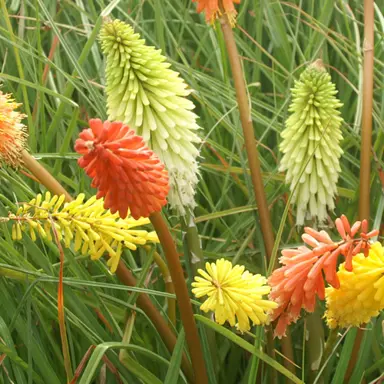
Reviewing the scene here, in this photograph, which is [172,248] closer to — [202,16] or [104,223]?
[104,223]

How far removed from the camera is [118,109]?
5.92ft

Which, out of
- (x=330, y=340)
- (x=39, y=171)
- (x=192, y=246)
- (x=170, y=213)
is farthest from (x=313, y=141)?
(x=170, y=213)

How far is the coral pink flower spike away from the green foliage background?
0.32m

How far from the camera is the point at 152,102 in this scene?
1771 mm

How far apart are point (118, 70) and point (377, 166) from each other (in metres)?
0.85

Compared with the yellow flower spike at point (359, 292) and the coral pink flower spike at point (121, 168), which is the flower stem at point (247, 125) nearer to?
the yellow flower spike at point (359, 292)

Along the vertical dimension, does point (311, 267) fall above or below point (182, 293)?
above

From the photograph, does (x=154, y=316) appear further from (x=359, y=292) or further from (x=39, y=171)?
(x=359, y=292)

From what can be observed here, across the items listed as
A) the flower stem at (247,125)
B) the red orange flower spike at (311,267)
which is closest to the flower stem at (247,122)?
the flower stem at (247,125)

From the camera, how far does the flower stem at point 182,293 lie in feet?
4.65

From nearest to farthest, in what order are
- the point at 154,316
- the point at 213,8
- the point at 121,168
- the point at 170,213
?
1. the point at 121,168
2. the point at 154,316
3. the point at 213,8
4. the point at 170,213

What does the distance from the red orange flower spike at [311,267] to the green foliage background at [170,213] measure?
0.23 meters

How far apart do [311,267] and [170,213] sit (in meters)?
1.32

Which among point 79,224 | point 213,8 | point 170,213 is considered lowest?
point 170,213
